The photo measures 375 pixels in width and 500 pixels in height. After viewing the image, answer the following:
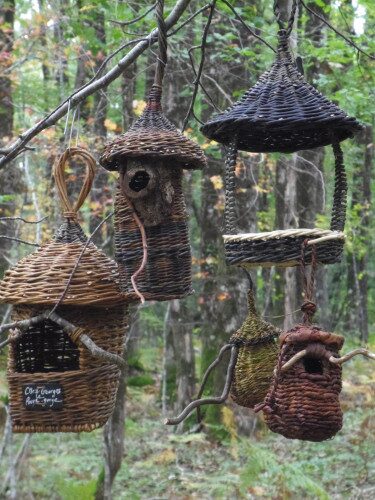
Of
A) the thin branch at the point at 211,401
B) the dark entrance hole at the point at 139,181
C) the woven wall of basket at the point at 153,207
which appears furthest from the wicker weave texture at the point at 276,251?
the dark entrance hole at the point at 139,181

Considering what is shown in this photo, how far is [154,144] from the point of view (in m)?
2.32

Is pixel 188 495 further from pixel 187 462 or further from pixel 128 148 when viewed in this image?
pixel 128 148

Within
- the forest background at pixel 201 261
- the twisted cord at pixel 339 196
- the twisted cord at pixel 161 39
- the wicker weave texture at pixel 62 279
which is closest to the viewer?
the twisted cord at pixel 339 196

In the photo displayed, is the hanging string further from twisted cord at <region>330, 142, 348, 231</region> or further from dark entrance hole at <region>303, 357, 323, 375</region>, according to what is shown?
twisted cord at <region>330, 142, 348, 231</region>

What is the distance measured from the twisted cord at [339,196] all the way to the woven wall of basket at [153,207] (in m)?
0.55

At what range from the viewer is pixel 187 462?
816 centimetres

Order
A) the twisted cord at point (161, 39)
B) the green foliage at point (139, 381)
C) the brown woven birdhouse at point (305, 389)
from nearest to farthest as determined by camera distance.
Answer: the brown woven birdhouse at point (305, 389)
the twisted cord at point (161, 39)
the green foliage at point (139, 381)

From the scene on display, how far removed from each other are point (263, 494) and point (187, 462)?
5.03 feet

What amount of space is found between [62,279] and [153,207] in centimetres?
41

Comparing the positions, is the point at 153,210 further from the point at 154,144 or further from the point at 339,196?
the point at 339,196

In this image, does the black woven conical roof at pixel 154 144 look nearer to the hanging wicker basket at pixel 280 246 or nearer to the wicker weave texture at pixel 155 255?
the wicker weave texture at pixel 155 255

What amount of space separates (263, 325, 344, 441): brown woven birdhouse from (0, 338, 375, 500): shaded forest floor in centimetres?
380

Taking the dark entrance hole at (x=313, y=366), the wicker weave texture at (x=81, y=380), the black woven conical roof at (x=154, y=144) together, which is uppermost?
the black woven conical roof at (x=154, y=144)

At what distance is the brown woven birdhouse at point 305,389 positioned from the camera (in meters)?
1.69
